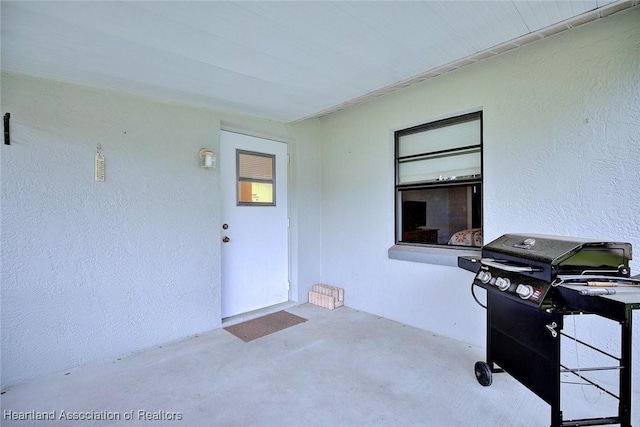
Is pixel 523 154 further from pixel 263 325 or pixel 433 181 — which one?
pixel 263 325

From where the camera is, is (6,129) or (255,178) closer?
(6,129)

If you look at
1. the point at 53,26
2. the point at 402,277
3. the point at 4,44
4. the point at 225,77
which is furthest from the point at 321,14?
the point at 402,277

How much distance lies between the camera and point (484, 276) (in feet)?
6.05

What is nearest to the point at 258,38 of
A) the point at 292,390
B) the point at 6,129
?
the point at 6,129

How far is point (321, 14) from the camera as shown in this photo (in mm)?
1667

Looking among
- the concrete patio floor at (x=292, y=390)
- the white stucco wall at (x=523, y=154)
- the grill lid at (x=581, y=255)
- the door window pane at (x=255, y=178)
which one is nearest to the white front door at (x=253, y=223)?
the door window pane at (x=255, y=178)

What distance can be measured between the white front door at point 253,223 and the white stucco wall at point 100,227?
22cm

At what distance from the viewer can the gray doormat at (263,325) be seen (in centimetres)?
304

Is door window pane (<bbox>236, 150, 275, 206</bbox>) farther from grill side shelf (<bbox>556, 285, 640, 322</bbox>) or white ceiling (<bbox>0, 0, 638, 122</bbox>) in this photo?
grill side shelf (<bbox>556, 285, 640, 322</bbox>)

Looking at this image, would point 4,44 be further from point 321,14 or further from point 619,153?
point 619,153

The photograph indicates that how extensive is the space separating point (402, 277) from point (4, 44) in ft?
11.8

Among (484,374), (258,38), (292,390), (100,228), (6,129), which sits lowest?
(292,390)

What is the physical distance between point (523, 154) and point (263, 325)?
2.92m

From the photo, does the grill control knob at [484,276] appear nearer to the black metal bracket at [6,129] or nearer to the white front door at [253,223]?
the white front door at [253,223]
